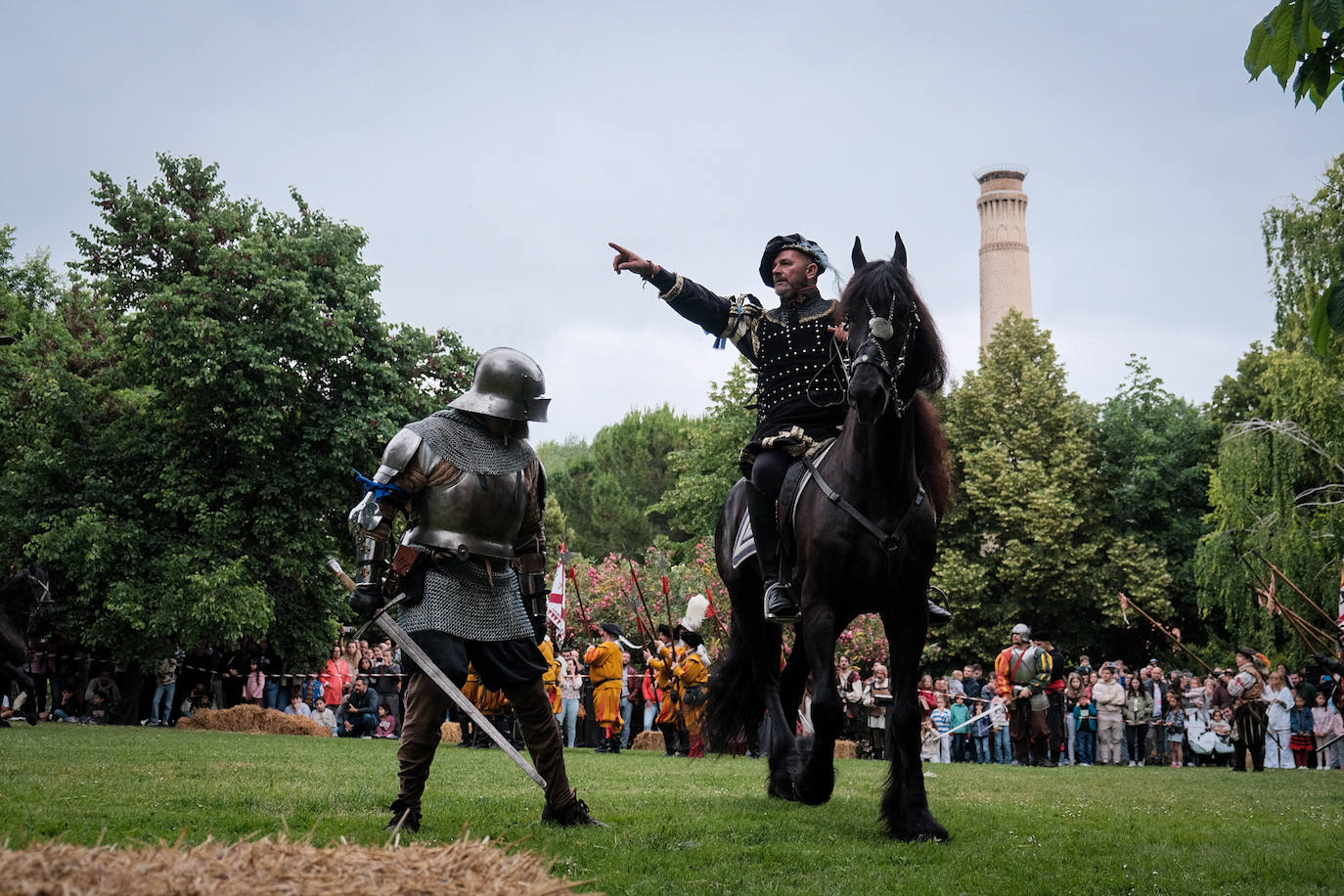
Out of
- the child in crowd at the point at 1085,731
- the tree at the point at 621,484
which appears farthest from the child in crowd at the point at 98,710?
Result: the tree at the point at 621,484

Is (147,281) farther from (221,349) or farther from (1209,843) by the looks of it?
(1209,843)

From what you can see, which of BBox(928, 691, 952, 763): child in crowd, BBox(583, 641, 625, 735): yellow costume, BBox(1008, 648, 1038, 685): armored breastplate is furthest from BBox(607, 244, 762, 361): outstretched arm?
BBox(928, 691, 952, 763): child in crowd

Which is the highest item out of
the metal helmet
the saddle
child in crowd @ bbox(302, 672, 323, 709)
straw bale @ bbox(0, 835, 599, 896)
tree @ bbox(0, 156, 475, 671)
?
tree @ bbox(0, 156, 475, 671)

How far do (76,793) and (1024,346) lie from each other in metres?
40.8

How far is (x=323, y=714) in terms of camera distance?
25.4 meters

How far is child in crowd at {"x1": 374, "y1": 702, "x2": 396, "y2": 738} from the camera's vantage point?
80.0ft

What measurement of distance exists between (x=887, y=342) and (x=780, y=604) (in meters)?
2.03

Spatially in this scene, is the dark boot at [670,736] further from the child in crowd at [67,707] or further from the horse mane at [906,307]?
the horse mane at [906,307]

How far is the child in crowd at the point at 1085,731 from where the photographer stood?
2303cm

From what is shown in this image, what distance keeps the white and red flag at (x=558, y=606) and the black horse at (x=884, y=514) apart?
1308 centimetres

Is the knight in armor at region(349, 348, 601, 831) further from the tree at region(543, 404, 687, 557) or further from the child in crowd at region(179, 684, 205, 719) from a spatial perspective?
the tree at region(543, 404, 687, 557)

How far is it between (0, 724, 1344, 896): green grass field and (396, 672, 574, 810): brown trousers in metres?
0.23

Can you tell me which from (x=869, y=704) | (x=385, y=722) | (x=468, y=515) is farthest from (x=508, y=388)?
(x=385, y=722)

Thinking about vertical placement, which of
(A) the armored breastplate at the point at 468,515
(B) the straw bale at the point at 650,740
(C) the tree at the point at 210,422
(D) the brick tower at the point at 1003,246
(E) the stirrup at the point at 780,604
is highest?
(D) the brick tower at the point at 1003,246
